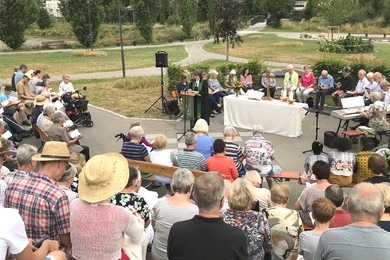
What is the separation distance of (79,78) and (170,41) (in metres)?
21.4

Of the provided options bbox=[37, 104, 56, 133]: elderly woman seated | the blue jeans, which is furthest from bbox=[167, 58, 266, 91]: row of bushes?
bbox=[37, 104, 56, 133]: elderly woman seated

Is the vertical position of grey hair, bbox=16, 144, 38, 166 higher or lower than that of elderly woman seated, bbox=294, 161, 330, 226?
higher

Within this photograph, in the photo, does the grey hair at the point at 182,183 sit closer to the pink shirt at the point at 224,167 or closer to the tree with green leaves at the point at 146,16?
the pink shirt at the point at 224,167

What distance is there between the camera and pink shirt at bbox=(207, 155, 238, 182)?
632 centimetres

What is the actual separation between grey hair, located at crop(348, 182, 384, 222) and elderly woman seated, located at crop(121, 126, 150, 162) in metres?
4.53

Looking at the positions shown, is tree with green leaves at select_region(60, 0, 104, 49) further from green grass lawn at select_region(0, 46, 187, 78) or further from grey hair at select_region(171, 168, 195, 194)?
grey hair at select_region(171, 168, 195, 194)

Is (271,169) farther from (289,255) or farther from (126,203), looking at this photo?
(126,203)

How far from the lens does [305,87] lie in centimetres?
1355

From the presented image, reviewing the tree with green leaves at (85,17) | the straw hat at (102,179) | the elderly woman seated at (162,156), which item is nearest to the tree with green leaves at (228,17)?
the elderly woman seated at (162,156)

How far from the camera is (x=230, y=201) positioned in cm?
395

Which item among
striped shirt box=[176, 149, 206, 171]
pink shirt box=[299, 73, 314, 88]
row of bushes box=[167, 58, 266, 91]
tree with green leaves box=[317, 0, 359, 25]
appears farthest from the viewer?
tree with green leaves box=[317, 0, 359, 25]

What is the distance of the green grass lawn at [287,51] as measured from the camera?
25.9m

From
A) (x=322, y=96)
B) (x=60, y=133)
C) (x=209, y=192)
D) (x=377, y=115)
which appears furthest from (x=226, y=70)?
(x=209, y=192)

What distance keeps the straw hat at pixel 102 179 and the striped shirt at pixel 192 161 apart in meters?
3.00
